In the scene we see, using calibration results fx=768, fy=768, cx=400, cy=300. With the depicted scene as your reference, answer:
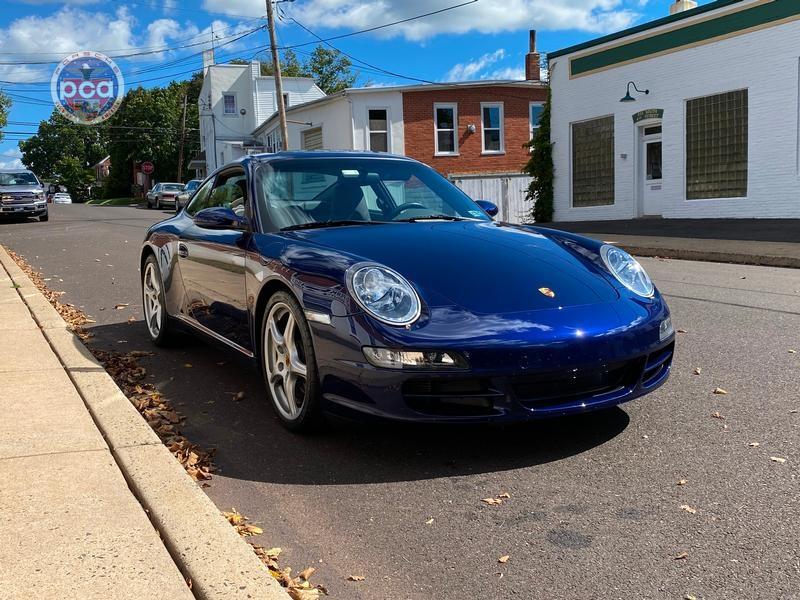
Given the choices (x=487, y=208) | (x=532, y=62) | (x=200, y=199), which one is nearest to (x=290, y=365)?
(x=487, y=208)

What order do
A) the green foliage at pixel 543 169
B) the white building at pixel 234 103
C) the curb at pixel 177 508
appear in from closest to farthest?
the curb at pixel 177 508 < the green foliage at pixel 543 169 < the white building at pixel 234 103

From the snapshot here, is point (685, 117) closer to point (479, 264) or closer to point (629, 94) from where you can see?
point (629, 94)

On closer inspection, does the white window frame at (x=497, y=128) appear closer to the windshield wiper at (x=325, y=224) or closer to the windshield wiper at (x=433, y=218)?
the windshield wiper at (x=433, y=218)

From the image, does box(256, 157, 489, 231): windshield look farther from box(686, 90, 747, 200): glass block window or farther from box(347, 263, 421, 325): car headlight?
box(686, 90, 747, 200): glass block window

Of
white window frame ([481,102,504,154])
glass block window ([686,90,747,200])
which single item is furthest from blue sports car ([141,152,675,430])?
white window frame ([481,102,504,154])

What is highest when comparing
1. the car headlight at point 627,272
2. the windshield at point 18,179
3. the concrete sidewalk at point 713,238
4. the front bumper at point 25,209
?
the windshield at point 18,179

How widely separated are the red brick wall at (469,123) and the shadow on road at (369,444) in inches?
1052

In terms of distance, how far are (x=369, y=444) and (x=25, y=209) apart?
25.1 meters

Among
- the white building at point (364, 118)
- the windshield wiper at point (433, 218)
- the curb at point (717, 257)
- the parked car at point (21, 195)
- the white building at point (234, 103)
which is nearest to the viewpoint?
the windshield wiper at point (433, 218)

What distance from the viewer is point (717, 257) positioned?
40.2 ft

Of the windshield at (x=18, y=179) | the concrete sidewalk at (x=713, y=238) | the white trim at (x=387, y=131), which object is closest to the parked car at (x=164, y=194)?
the windshield at (x=18, y=179)

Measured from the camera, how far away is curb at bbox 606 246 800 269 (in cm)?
1114

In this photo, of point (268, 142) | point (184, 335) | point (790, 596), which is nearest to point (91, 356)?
point (184, 335)

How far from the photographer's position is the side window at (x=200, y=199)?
5.81 meters
